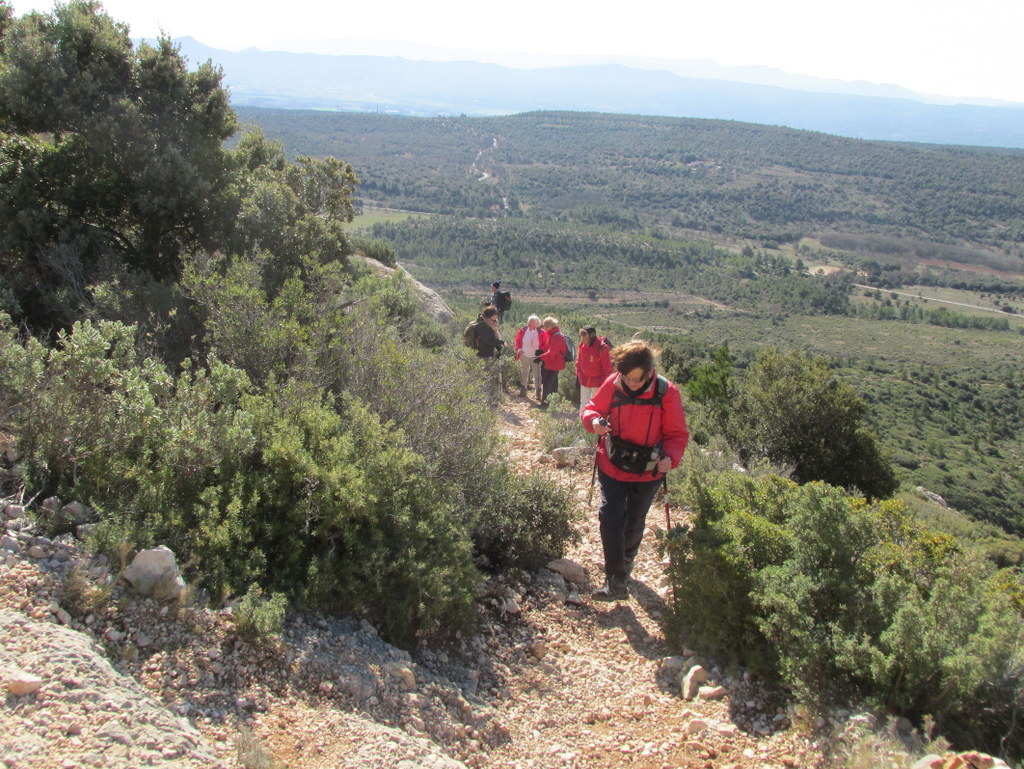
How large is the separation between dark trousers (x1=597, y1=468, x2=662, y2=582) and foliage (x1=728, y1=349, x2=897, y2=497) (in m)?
6.94

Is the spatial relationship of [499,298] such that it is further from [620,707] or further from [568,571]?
[620,707]

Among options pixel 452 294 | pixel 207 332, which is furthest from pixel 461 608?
pixel 452 294

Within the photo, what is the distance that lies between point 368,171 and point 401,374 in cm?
7953

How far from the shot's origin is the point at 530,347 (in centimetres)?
931

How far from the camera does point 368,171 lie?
7806cm

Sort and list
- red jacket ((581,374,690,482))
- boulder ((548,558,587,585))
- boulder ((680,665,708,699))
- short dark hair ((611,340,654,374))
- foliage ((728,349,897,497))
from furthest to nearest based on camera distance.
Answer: foliage ((728,349,897,497)), boulder ((548,558,587,585)), red jacket ((581,374,690,482)), short dark hair ((611,340,654,374)), boulder ((680,665,708,699))

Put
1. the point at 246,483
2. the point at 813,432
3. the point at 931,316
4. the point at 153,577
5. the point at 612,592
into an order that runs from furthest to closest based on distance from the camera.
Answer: the point at 931,316
the point at 813,432
the point at 612,592
the point at 246,483
the point at 153,577

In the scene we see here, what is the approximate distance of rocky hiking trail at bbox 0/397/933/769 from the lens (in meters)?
2.09

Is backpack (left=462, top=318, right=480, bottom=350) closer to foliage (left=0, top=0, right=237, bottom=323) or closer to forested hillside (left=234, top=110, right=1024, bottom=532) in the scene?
foliage (left=0, top=0, right=237, bottom=323)

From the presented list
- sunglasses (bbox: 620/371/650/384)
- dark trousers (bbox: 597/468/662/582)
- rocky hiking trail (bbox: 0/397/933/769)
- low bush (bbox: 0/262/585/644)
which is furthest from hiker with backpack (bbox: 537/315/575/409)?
rocky hiking trail (bbox: 0/397/933/769)

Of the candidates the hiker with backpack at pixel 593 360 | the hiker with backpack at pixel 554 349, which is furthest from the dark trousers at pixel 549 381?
the hiker with backpack at pixel 593 360

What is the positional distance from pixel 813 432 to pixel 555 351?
4.97 metres

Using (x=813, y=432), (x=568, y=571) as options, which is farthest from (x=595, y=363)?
(x=813, y=432)

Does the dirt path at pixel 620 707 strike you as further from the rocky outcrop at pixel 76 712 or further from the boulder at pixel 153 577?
the boulder at pixel 153 577
